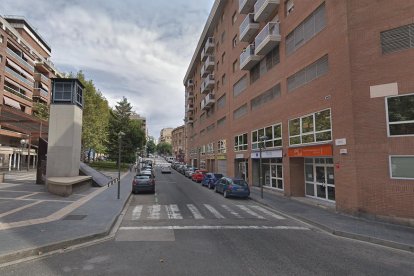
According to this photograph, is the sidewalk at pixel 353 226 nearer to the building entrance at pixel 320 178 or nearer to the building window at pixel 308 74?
the building entrance at pixel 320 178

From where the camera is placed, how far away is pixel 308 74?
726 inches

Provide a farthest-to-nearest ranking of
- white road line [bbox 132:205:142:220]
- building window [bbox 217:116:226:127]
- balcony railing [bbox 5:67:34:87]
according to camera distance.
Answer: balcony railing [bbox 5:67:34:87]
building window [bbox 217:116:226:127]
white road line [bbox 132:205:142:220]

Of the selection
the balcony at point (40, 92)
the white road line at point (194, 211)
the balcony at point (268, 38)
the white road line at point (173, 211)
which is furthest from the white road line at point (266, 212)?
the balcony at point (40, 92)

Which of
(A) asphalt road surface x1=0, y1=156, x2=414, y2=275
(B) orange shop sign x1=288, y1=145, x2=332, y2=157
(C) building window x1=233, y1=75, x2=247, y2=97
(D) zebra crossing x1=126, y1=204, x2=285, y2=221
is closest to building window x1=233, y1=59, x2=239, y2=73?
(C) building window x1=233, y1=75, x2=247, y2=97

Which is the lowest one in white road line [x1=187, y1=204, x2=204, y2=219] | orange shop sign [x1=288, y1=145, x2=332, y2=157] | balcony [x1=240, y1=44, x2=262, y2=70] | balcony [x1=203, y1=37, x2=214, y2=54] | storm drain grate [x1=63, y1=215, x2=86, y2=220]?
white road line [x1=187, y1=204, x2=204, y2=219]

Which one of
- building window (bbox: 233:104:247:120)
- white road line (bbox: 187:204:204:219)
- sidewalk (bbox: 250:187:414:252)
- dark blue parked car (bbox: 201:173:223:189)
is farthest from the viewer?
building window (bbox: 233:104:247:120)

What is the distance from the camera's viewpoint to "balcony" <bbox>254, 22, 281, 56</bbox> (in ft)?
73.0

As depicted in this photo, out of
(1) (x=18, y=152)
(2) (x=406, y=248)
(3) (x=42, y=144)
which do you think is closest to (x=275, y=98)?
(2) (x=406, y=248)

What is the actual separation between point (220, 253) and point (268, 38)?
18259 mm

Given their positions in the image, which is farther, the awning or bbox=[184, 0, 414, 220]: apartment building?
the awning

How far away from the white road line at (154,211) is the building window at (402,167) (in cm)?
1004

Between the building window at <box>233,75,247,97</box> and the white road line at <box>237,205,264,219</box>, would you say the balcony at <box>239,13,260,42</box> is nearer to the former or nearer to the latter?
the building window at <box>233,75,247,97</box>

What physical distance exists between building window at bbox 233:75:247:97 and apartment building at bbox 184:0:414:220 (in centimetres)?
87

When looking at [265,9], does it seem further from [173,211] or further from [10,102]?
[10,102]
